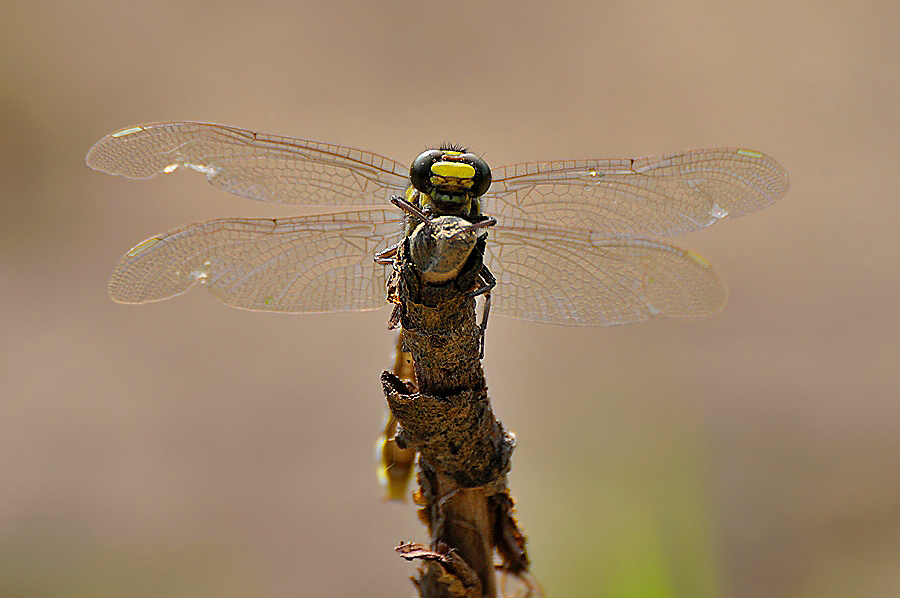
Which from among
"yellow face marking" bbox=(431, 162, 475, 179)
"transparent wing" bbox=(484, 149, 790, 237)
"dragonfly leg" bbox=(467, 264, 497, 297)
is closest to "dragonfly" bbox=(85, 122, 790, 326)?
"transparent wing" bbox=(484, 149, 790, 237)

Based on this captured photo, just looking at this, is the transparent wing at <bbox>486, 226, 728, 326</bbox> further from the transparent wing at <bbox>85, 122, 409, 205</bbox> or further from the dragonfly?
the transparent wing at <bbox>85, 122, 409, 205</bbox>

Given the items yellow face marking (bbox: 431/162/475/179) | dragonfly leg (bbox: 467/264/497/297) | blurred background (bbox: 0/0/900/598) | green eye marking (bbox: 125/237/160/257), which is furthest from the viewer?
blurred background (bbox: 0/0/900/598)

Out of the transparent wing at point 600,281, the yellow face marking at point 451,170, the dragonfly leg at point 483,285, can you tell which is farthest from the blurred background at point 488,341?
the yellow face marking at point 451,170

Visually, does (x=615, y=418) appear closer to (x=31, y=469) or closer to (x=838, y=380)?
(x=838, y=380)

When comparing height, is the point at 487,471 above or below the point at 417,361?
below

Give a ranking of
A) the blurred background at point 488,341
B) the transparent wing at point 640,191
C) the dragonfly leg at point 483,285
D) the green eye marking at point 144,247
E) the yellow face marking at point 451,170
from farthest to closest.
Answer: the blurred background at point 488,341 → the transparent wing at point 640,191 → the green eye marking at point 144,247 → the yellow face marking at point 451,170 → the dragonfly leg at point 483,285

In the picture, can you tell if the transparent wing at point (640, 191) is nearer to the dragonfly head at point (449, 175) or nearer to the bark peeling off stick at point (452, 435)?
the dragonfly head at point (449, 175)

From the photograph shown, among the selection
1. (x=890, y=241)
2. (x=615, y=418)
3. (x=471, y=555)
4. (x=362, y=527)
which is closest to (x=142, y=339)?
(x=362, y=527)

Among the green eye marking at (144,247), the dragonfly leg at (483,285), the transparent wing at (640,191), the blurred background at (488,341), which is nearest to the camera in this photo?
the dragonfly leg at (483,285)
